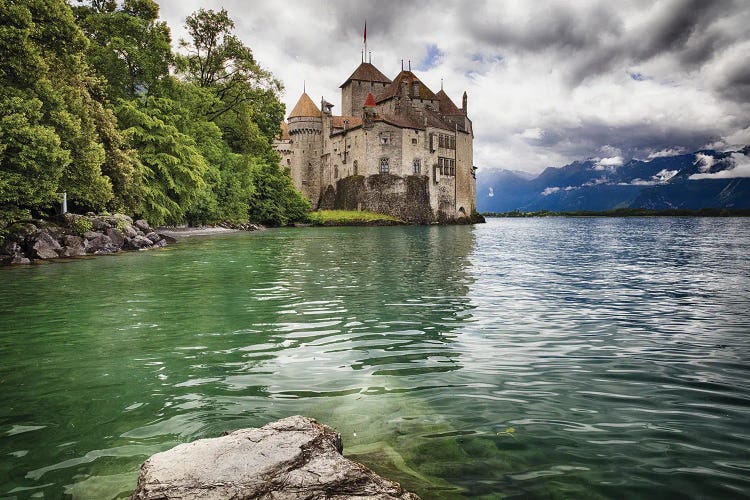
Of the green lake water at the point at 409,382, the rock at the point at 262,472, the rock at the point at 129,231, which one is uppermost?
the rock at the point at 129,231

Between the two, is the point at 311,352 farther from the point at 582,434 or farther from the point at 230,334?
the point at 582,434

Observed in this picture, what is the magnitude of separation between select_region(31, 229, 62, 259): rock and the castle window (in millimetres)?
59759

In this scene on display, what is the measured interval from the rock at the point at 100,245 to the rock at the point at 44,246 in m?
1.56

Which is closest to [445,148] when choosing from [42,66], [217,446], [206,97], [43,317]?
[206,97]

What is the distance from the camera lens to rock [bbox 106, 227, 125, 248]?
2396 centimetres

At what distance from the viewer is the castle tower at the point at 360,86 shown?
293 ft

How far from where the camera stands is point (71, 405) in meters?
5.12

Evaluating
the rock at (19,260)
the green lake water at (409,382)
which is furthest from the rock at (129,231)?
the green lake water at (409,382)

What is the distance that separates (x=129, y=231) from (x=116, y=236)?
142cm

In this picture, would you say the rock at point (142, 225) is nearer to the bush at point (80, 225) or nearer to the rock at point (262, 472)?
the bush at point (80, 225)

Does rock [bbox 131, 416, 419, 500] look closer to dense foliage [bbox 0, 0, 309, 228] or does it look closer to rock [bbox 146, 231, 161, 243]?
dense foliage [bbox 0, 0, 309, 228]

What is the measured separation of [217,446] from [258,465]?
448mm

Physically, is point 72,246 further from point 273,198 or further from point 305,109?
point 305,109

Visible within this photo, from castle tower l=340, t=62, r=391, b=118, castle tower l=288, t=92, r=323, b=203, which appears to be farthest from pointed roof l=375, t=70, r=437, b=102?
castle tower l=288, t=92, r=323, b=203
